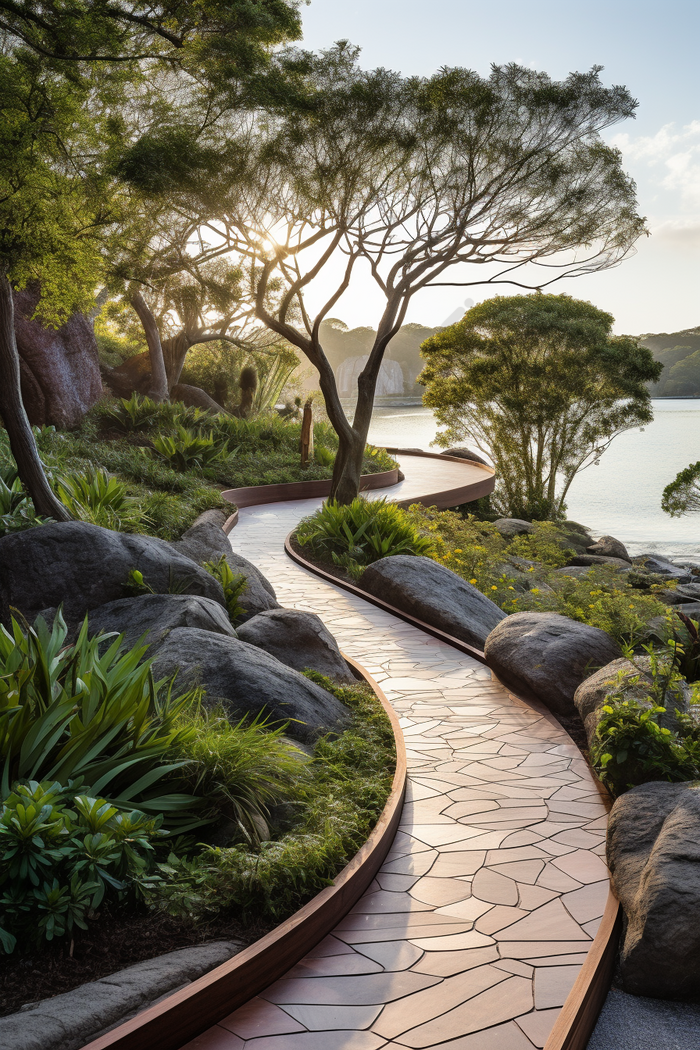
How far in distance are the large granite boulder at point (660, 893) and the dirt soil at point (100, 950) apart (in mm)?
1471

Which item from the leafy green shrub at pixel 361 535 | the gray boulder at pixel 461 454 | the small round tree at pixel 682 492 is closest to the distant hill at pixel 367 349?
the gray boulder at pixel 461 454

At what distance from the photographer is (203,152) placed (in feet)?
38.9

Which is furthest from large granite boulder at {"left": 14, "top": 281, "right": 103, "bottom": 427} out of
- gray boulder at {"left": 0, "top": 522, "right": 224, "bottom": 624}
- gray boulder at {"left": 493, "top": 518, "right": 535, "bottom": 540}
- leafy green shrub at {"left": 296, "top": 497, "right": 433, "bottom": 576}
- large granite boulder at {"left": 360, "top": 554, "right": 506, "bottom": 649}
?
gray boulder at {"left": 0, "top": 522, "right": 224, "bottom": 624}

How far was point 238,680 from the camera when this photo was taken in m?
4.81

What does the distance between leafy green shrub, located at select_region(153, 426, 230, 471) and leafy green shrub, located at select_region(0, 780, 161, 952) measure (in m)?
14.0

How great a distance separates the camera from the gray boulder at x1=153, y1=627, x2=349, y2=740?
4723mm

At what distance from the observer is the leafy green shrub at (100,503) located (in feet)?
30.3

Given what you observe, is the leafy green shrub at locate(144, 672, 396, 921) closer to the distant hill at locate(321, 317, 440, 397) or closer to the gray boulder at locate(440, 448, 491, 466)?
the gray boulder at locate(440, 448, 491, 466)

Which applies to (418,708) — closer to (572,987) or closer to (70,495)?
(572,987)

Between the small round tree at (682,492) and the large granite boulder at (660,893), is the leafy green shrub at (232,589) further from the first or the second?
the small round tree at (682,492)

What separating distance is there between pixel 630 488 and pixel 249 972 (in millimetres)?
41218

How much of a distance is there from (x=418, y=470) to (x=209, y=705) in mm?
19214

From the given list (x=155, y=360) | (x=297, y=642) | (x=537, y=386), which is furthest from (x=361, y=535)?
(x=155, y=360)

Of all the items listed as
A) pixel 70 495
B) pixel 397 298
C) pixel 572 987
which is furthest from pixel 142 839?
pixel 397 298
